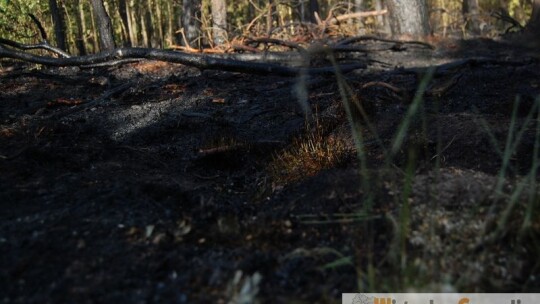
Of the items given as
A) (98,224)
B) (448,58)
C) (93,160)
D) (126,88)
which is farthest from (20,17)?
(98,224)

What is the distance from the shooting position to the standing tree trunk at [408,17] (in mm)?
8273

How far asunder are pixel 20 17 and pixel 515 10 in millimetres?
23712

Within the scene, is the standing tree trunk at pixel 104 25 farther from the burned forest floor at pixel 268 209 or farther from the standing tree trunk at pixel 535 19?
the standing tree trunk at pixel 535 19

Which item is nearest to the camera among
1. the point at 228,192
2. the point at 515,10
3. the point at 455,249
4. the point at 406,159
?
the point at 455,249

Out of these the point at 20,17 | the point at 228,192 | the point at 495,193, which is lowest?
the point at 228,192

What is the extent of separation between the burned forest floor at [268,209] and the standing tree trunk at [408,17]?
15.5 feet

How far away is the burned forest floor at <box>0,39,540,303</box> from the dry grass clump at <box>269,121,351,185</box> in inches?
0.5

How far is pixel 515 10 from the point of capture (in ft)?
83.0

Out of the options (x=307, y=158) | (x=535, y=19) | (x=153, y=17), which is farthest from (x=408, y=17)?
(x=153, y=17)

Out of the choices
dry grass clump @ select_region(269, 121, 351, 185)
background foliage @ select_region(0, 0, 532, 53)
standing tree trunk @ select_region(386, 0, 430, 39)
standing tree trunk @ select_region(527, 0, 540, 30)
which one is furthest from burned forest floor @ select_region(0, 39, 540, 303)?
background foliage @ select_region(0, 0, 532, 53)

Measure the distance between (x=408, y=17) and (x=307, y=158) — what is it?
626cm

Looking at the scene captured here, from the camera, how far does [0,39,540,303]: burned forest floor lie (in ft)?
4.78

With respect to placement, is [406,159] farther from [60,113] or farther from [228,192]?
[60,113]

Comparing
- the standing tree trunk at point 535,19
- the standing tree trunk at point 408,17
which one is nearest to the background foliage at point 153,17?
the standing tree trunk at point 535,19
